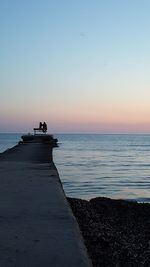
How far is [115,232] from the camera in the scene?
8234 millimetres

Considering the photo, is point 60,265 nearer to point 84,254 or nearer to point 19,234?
point 84,254

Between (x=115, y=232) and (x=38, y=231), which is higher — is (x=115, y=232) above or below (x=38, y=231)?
below

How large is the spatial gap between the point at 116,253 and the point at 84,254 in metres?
1.29

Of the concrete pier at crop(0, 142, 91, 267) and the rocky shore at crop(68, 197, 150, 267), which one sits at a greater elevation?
the concrete pier at crop(0, 142, 91, 267)

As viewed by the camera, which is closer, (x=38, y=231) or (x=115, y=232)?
(x=38, y=231)

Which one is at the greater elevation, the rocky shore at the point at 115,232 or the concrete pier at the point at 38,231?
the concrete pier at the point at 38,231

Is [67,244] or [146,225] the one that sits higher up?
[67,244]

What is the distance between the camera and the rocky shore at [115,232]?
20.1 ft

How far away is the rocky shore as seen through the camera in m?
6.12

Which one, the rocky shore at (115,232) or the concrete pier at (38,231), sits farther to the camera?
the rocky shore at (115,232)

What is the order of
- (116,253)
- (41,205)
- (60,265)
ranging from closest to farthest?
(60,265) < (116,253) < (41,205)

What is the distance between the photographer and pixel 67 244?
549cm

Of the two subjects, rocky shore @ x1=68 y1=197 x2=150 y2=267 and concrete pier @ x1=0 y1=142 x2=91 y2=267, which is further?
rocky shore @ x1=68 y1=197 x2=150 y2=267

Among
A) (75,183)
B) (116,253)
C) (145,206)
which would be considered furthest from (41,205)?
(75,183)
